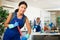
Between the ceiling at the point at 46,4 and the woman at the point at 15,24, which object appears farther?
the ceiling at the point at 46,4

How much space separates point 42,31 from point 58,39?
99 cm

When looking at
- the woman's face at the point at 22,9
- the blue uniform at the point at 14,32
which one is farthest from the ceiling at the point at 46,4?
the blue uniform at the point at 14,32

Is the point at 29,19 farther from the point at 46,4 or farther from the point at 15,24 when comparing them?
the point at 46,4

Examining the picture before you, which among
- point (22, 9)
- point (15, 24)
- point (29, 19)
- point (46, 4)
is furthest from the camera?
point (46, 4)

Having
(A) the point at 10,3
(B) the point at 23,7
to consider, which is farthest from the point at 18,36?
(A) the point at 10,3

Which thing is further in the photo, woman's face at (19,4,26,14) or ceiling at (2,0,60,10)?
ceiling at (2,0,60,10)

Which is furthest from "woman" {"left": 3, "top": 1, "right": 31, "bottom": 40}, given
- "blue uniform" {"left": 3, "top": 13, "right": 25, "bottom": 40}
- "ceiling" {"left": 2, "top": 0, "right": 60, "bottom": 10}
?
"ceiling" {"left": 2, "top": 0, "right": 60, "bottom": 10}

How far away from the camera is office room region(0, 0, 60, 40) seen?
3.32m

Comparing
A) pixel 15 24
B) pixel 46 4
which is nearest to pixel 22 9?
pixel 15 24

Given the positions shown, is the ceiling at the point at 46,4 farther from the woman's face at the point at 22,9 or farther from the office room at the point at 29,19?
the woman's face at the point at 22,9

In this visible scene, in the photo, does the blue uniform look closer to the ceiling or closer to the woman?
the woman

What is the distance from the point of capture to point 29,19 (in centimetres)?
386

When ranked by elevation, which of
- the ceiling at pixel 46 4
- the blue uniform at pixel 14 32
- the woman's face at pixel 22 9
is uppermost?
the ceiling at pixel 46 4

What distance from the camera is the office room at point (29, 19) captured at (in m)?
3.32
